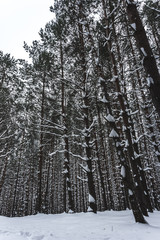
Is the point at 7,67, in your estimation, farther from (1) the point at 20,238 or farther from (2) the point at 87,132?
(1) the point at 20,238

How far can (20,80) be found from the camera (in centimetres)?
998

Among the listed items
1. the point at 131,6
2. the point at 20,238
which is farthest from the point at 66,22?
the point at 20,238

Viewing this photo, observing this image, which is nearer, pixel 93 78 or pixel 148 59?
pixel 148 59

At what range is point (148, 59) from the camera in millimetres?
2877

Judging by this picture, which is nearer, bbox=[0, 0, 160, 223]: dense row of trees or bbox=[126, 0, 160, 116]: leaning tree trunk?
bbox=[126, 0, 160, 116]: leaning tree trunk

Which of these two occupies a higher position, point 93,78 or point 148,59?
point 93,78

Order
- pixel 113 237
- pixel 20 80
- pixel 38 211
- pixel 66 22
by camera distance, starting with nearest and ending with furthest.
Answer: pixel 113 237, pixel 66 22, pixel 38 211, pixel 20 80

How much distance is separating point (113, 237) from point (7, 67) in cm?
1123

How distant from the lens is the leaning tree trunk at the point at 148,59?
8.94 ft

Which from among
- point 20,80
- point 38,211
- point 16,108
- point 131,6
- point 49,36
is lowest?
point 38,211

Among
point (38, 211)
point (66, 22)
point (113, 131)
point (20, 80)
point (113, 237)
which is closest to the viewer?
point (113, 237)

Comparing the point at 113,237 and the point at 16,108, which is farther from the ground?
the point at 16,108

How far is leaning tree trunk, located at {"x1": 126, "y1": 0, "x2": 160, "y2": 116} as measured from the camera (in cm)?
272

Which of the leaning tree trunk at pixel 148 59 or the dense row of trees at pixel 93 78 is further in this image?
the dense row of trees at pixel 93 78
